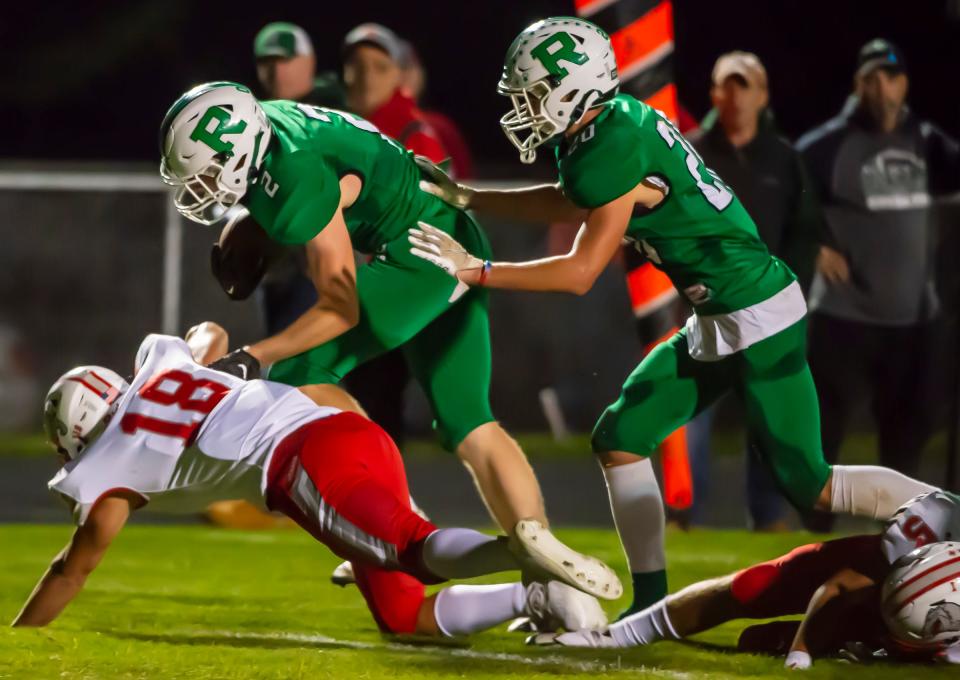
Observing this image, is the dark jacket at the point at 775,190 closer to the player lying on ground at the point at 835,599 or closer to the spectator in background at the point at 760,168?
the spectator in background at the point at 760,168

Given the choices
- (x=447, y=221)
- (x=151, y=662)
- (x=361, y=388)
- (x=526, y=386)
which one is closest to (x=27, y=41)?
(x=526, y=386)

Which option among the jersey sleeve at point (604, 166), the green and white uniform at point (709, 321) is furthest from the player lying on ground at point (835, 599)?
the jersey sleeve at point (604, 166)

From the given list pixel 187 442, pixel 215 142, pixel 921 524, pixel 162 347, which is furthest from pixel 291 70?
pixel 921 524

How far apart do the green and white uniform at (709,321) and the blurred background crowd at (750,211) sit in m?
1.65

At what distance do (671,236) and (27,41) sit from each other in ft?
39.1

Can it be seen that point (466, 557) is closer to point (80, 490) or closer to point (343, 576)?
point (80, 490)

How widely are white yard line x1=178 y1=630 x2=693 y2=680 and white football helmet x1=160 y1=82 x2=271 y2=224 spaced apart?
3.77 feet

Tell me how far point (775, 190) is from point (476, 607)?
327cm

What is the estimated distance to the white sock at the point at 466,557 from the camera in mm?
4309

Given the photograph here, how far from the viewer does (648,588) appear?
5.17 metres

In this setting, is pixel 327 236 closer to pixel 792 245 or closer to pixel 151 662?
pixel 151 662

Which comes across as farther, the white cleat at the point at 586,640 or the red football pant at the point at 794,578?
the white cleat at the point at 586,640

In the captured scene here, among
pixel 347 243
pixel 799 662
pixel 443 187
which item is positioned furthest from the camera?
pixel 443 187

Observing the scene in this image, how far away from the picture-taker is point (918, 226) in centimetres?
823
